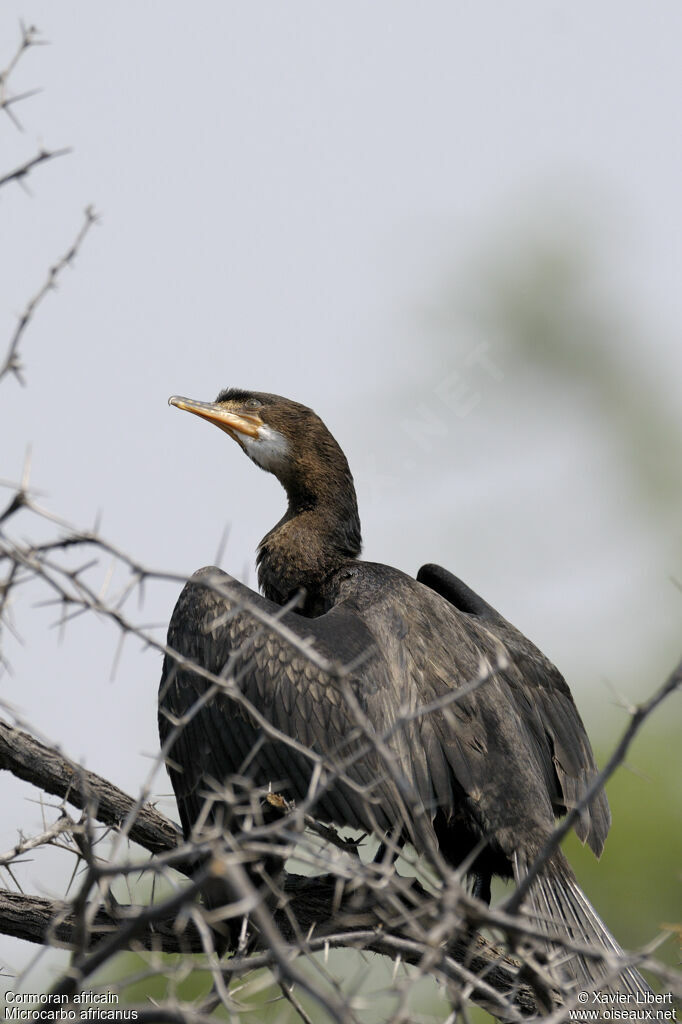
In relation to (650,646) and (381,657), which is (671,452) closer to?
(650,646)

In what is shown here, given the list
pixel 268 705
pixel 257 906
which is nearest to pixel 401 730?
pixel 268 705

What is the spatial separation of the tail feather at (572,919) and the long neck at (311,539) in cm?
148

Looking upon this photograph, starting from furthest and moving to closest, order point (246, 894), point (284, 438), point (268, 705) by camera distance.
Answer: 1. point (284, 438)
2. point (268, 705)
3. point (246, 894)

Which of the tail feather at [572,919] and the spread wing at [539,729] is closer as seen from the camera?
the tail feather at [572,919]

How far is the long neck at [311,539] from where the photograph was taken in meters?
5.34

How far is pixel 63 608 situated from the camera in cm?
255

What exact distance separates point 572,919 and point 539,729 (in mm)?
888

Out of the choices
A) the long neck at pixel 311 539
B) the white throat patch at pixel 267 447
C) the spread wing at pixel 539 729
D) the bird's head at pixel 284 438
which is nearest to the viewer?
the spread wing at pixel 539 729

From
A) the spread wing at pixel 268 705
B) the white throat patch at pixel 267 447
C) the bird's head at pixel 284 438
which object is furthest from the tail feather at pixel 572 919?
the white throat patch at pixel 267 447

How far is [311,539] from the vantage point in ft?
17.9

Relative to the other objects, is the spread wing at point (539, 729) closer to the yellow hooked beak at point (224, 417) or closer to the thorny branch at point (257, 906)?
the thorny branch at point (257, 906)

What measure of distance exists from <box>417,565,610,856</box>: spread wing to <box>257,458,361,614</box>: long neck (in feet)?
2.12

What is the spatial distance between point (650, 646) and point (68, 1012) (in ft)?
54.8

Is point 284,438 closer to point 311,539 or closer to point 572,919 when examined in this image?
point 311,539
